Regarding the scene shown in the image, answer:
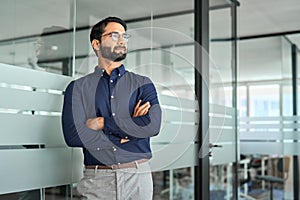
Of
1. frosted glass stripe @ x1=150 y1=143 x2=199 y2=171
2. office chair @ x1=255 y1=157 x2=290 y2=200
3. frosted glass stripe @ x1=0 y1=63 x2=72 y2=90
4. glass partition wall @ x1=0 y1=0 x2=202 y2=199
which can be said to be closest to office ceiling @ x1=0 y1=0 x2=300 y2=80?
glass partition wall @ x1=0 y1=0 x2=202 y2=199

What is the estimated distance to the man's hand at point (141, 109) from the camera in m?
1.89

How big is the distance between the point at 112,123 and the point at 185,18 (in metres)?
2.08

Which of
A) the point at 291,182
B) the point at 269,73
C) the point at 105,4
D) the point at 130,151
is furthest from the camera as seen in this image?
the point at 269,73

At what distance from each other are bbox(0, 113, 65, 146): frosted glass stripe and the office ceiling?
35 centimetres

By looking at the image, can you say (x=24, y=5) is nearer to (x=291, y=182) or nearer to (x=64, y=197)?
(x=64, y=197)

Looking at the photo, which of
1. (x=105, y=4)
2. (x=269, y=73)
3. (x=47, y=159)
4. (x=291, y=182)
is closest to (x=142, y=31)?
(x=105, y=4)

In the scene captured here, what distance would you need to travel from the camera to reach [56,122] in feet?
6.66

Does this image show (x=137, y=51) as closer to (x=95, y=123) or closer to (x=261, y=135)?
(x=95, y=123)

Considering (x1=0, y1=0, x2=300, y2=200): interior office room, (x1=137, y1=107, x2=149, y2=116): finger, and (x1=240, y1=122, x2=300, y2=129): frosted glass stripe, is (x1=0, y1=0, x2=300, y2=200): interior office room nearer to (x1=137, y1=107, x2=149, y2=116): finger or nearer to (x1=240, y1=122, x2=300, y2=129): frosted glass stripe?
(x1=240, y1=122, x2=300, y2=129): frosted glass stripe

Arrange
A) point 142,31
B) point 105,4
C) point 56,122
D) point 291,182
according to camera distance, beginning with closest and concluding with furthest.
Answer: point 56,122
point 105,4
point 142,31
point 291,182

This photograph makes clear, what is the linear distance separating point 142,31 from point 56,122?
41.7 inches

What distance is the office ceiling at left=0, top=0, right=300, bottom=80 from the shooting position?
1.83 metres

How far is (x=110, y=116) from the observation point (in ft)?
6.17

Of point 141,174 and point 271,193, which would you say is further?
point 271,193
